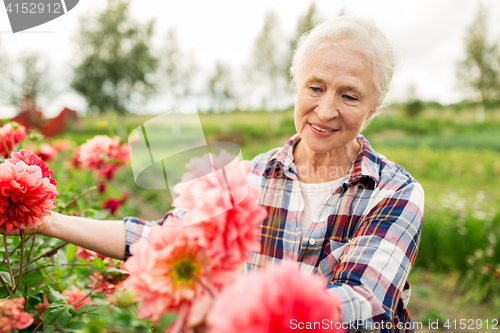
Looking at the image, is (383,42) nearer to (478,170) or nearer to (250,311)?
(250,311)

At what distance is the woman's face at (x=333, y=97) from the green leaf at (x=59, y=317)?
978 millimetres

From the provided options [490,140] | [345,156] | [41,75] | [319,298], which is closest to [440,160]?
[490,140]

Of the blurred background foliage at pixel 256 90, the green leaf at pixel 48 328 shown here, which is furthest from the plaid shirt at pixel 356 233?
the blurred background foliage at pixel 256 90

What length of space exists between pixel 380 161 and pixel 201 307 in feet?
3.61

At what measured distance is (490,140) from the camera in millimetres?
12688

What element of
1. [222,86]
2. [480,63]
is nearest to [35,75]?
[222,86]

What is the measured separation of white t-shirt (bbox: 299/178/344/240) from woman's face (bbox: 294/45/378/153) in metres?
0.16

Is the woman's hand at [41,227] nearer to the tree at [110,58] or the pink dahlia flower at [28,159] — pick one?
the pink dahlia flower at [28,159]

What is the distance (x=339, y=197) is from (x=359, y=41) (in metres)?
0.57

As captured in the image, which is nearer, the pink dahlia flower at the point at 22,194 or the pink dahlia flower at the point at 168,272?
the pink dahlia flower at the point at 168,272

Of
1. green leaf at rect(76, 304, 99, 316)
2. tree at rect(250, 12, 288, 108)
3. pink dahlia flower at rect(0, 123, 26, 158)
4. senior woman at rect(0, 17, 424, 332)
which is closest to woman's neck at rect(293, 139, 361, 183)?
senior woman at rect(0, 17, 424, 332)

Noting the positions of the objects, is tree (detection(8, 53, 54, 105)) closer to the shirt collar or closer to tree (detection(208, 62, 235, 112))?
tree (detection(208, 62, 235, 112))

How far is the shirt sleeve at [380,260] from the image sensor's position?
76cm
